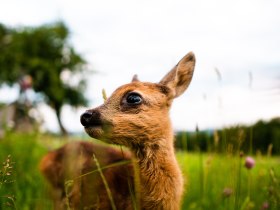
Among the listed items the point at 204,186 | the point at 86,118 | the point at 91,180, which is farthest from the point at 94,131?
the point at 204,186

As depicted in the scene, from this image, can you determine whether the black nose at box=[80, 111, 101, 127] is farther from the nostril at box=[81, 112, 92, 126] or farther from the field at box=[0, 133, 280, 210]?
the field at box=[0, 133, 280, 210]

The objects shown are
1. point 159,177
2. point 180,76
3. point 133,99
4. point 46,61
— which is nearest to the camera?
point 159,177

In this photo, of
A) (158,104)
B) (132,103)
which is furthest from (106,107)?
(158,104)

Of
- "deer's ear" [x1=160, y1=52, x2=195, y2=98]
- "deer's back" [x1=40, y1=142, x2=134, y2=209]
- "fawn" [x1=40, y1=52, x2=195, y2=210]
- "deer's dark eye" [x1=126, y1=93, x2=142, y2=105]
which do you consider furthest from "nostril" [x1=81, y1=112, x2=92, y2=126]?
"deer's ear" [x1=160, y1=52, x2=195, y2=98]

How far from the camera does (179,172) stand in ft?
12.5

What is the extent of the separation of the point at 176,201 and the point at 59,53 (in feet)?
174

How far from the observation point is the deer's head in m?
3.33

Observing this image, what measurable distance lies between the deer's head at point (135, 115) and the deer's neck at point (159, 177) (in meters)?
0.09

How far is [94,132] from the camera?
3238mm

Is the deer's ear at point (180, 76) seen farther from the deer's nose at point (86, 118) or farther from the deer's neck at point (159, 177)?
the deer's nose at point (86, 118)

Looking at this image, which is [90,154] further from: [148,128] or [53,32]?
[53,32]

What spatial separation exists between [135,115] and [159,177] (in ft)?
1.83

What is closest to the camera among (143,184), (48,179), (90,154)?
(143,184)

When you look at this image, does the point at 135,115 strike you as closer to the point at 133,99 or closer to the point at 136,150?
the point at 133,99
